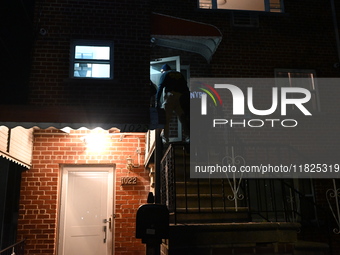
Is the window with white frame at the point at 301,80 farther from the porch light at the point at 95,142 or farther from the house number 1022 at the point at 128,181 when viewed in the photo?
the porch light at the point at 95,142

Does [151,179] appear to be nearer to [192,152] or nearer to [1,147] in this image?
[192,152]

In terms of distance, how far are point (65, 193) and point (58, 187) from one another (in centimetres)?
23

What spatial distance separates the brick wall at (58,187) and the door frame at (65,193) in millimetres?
87

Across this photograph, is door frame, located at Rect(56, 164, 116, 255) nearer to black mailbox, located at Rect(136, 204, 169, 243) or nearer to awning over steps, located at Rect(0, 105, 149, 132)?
awning over steps, located at Rect(0, 105, 149, 132)

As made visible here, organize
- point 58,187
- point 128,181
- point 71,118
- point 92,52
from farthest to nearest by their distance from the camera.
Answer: point 128,181 → point 58,187 → point 92,52 → point 71,118

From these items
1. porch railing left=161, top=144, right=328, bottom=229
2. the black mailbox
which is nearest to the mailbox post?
the black mailbox

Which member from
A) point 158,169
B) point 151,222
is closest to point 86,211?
point 158,169

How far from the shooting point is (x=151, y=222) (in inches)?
207

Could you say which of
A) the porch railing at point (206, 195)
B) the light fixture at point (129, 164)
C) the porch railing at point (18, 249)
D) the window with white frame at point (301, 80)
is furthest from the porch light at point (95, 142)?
the window with white frame at point (301, 80)

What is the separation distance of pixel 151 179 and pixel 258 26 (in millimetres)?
5298

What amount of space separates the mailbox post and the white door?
3.84 metres

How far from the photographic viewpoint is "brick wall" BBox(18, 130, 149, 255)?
8492 mm

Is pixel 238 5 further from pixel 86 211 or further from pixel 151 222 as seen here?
pixel 151 222

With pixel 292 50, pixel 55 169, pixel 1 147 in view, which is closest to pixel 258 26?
pixel 292 50
